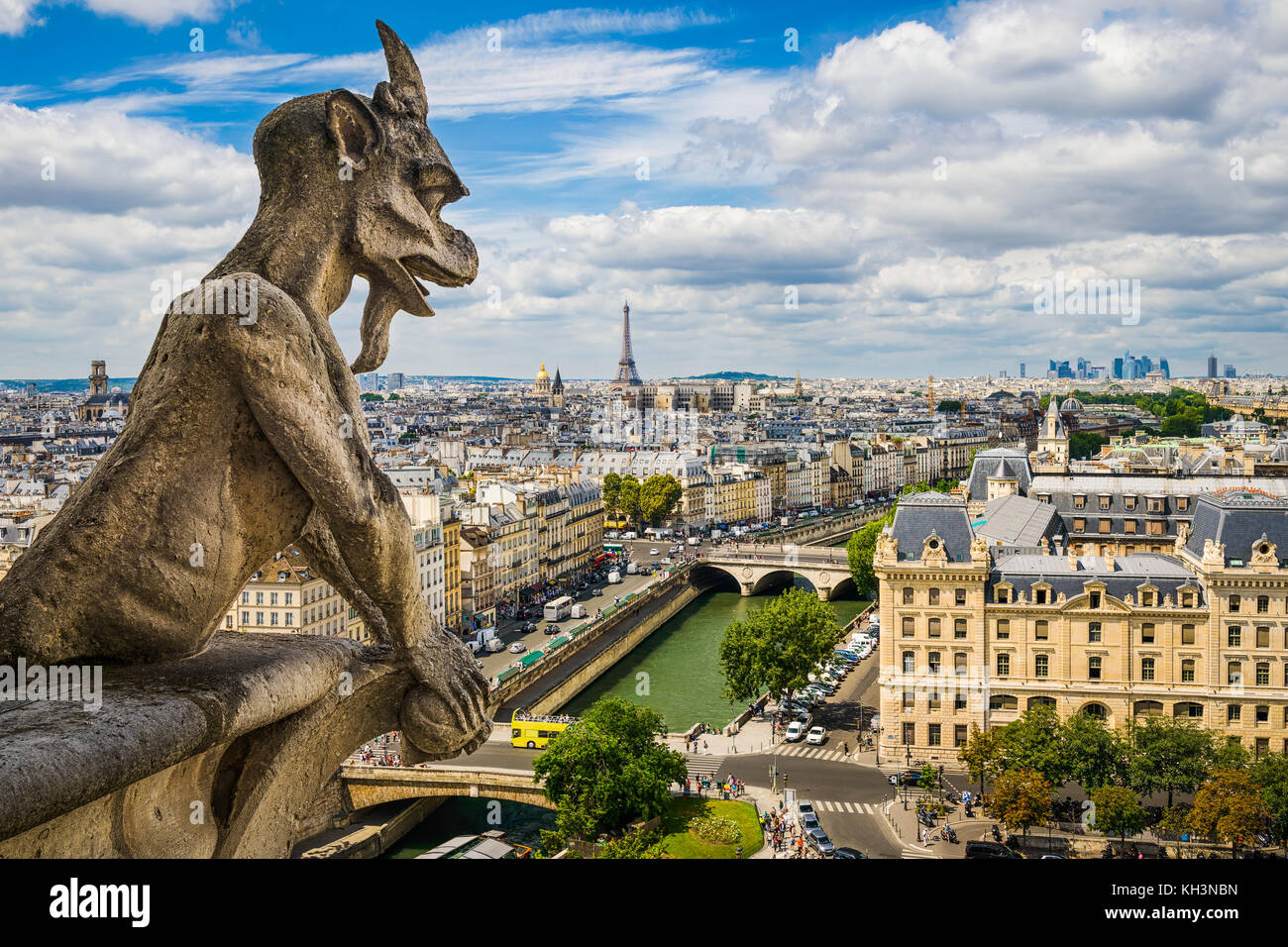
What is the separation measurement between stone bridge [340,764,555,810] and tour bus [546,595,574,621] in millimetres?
18437

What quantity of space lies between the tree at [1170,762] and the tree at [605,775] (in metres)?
9.22

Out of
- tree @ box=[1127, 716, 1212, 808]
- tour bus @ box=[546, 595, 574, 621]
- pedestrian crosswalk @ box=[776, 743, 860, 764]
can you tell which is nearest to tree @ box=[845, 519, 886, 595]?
tour bus @ box=[546, 595, 574, 621]

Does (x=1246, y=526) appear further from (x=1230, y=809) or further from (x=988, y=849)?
(x=988, y=849)

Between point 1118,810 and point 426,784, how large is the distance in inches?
570

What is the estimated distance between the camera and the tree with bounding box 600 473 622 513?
71125mm

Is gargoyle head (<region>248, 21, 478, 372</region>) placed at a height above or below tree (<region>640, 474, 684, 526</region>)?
above

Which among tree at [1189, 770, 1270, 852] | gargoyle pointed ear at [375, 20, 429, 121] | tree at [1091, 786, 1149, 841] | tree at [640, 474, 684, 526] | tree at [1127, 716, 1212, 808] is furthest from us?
tree at [640, 474, 684, 526]

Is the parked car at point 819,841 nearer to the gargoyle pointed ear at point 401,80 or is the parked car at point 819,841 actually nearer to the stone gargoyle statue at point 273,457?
the stone gargoyle statue at point 273,457

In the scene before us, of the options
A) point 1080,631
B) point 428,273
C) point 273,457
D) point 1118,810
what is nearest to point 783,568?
point 1080,631

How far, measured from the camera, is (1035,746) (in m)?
24.1

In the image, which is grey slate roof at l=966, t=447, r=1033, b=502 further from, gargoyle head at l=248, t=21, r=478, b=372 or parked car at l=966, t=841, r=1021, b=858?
gargoyle head at l=248, t=21, r=478, b=372

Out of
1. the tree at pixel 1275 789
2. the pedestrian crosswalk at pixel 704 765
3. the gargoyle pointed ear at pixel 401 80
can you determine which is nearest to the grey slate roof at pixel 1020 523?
the pedestrian crosswalk at pixel 704 765

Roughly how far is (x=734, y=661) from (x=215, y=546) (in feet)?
98.4

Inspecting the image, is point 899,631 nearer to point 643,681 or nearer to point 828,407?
point 643,681
